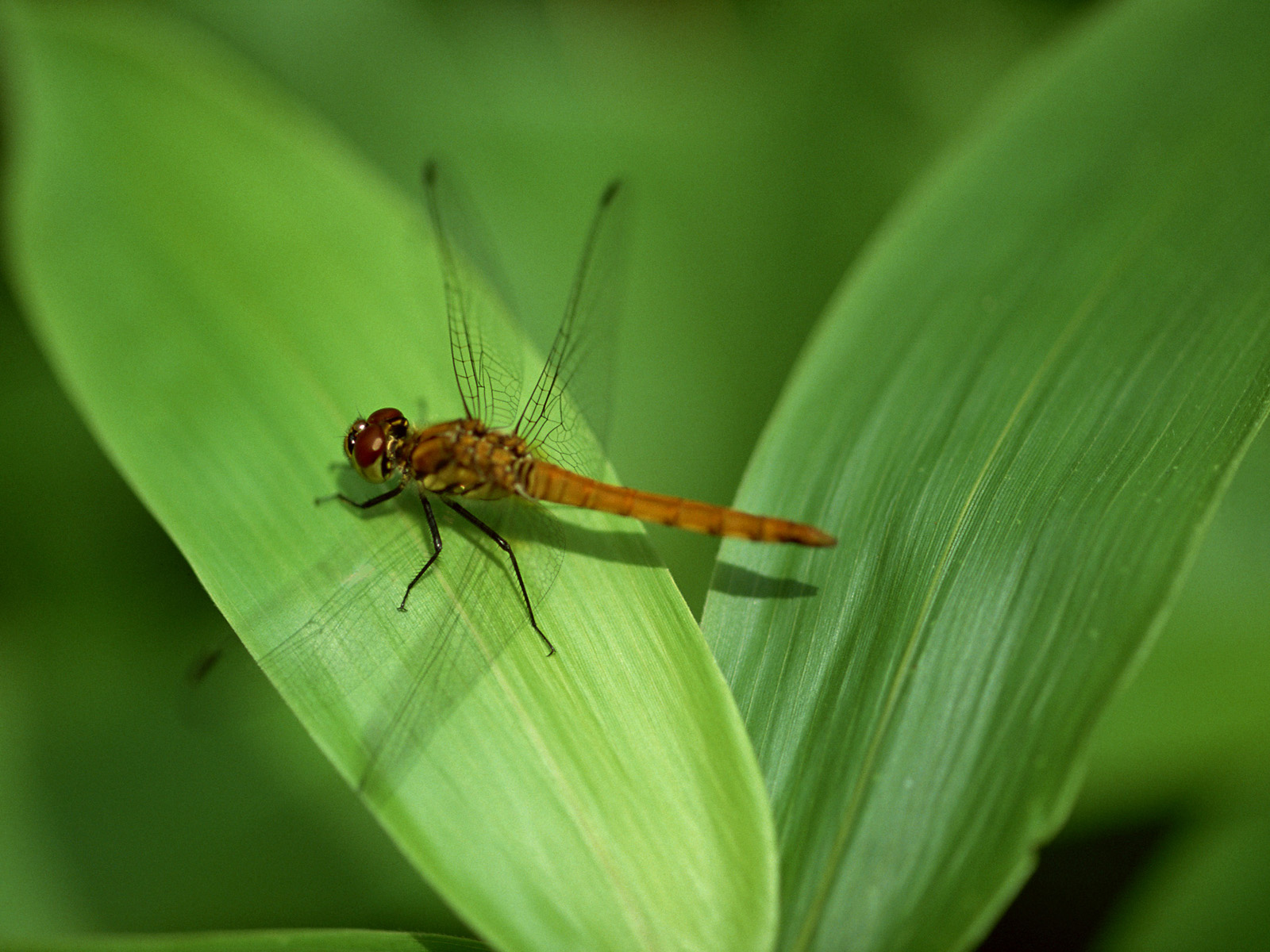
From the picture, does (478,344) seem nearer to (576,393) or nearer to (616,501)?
(576,393)

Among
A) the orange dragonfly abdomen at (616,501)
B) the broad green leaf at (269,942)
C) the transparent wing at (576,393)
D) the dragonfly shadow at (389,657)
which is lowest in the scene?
the broad green leaf at (269,942)

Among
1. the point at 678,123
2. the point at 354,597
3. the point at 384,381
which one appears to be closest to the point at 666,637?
the point at 354,597

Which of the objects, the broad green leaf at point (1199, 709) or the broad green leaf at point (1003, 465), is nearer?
the broad green leaf at point (1003, 465)

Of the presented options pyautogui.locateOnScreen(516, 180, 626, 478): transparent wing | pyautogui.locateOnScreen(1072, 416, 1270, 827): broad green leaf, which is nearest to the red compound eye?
pyautogui.locateOnScreen(516, 180, 626, 478): transparent wing

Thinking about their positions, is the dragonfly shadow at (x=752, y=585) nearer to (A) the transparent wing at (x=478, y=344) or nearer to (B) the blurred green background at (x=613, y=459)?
(A) the transparent wing at (x=478, y=344)

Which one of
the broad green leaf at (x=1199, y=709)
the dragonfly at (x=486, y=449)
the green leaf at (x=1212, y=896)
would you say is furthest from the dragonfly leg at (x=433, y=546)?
the green leaf at (x=1212, y=896)

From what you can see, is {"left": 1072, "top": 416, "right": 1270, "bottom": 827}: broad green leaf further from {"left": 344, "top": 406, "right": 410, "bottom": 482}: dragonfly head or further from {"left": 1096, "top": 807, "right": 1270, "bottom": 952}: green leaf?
{"left": 344, "top": 406, "right": 410, "bottom": 482}: dragonfly head

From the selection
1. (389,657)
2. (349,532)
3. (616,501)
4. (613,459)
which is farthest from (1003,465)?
(613,459)
